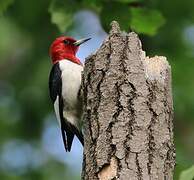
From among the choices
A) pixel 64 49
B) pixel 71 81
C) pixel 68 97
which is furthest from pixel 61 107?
Answer: pixel 64 49

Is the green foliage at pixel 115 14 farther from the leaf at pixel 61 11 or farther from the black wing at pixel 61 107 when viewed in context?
the black wing at pixel 61 107

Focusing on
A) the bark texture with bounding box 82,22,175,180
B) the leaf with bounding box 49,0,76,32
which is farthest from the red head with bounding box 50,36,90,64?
the bark texture with bounding box 82,22,175,180

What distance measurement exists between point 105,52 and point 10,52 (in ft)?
28.8

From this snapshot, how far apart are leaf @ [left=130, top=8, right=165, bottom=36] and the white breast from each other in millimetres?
755

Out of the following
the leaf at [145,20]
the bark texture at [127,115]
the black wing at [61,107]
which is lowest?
the bark texture at [127,115]

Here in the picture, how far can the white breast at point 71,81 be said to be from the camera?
658 cm

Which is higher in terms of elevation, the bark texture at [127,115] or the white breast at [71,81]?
the white breast at [71,81]

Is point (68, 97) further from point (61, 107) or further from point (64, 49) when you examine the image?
point (64, 49)

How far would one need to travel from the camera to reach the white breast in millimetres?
6582

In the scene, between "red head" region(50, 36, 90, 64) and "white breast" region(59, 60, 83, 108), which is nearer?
"white breast" region(59, 60, 83, 108)

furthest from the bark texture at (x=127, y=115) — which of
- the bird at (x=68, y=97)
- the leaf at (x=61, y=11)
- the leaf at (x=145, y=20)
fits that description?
the bird at (x=68, y=97)

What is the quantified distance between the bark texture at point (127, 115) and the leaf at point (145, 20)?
1.45 m

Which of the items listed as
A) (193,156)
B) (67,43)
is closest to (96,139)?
(67,43)

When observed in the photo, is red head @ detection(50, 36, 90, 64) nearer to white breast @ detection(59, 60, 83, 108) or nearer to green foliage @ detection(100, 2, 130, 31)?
white breast @ detection(59, 60, 83, 108)
